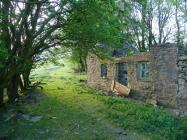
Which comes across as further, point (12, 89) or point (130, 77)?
point (130, 77)

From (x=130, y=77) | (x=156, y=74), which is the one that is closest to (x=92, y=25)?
(x=156, y=74)

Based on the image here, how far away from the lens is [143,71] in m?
22.8

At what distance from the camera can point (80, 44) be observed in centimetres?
1891

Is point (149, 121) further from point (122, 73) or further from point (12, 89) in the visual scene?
point (122, 73)

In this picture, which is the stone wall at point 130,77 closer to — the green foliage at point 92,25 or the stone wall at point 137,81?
the stone wall at point 137,81

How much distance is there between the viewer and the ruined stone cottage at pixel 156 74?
15.5m

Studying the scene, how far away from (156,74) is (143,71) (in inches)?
87.2

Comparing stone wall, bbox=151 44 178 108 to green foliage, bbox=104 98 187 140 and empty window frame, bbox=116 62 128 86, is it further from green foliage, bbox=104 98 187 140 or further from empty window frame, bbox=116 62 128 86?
empty window frame, bbox=116 62 128 86

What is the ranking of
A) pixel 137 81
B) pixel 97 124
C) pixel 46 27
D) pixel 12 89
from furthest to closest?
pixel 137 81 < pixel 12 89 < pixel 46 27 < pixel 97 124

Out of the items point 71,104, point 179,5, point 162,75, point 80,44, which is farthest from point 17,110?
point 179,5

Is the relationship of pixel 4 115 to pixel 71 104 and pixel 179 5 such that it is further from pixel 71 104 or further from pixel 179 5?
pixel 179 5

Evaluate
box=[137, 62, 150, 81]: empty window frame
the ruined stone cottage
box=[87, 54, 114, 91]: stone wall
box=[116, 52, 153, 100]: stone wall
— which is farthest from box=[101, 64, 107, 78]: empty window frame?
box=[137, 62, 150, 81]: empty window frame

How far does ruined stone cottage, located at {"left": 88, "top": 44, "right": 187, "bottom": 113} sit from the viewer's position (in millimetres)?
15509

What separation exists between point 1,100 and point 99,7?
8.70 m
